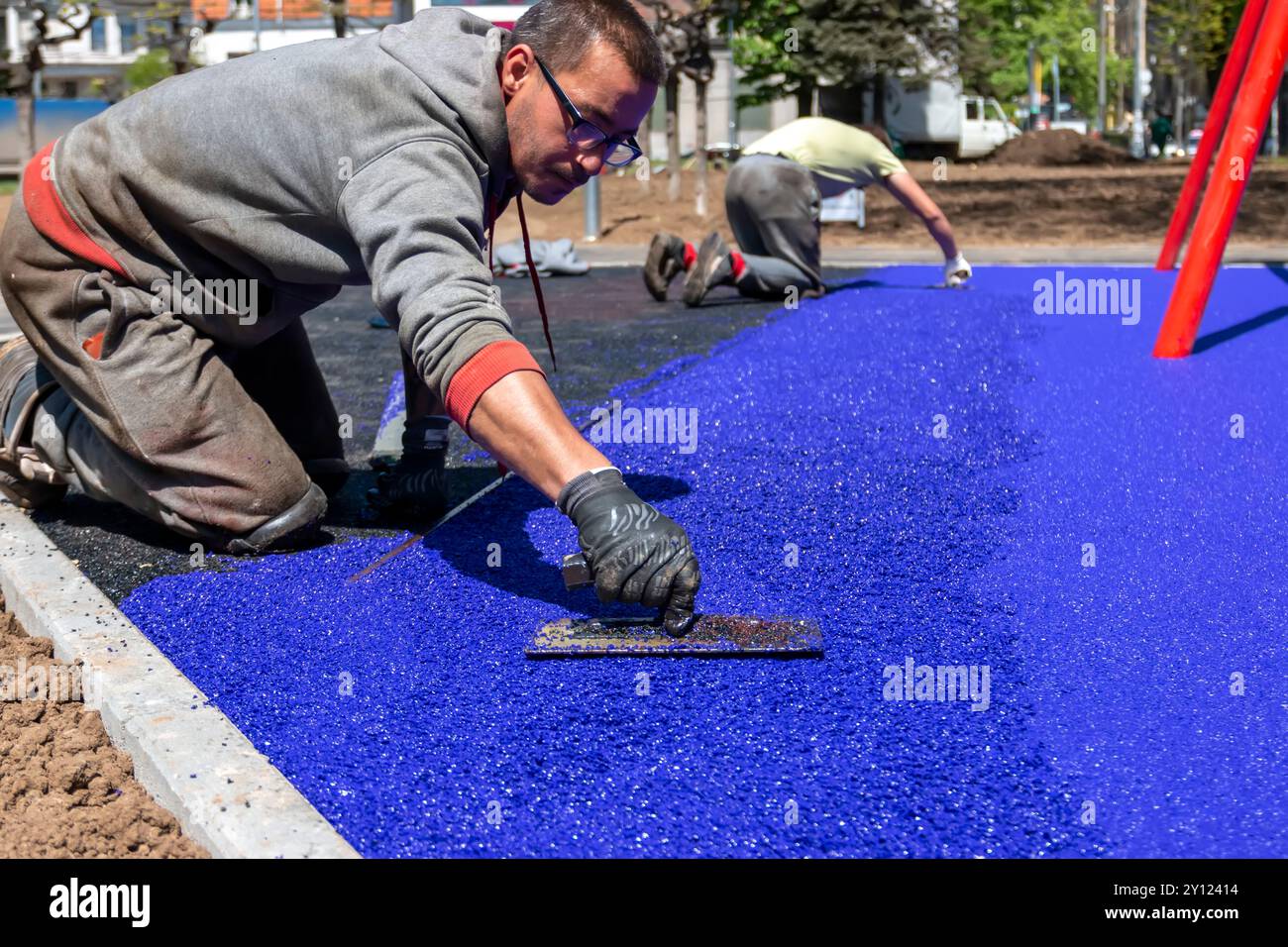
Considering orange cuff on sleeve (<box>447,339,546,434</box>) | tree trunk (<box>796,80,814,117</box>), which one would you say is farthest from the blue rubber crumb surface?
tree trunk (<box>796,80,814,117</box>)

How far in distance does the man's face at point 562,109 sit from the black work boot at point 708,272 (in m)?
4.99

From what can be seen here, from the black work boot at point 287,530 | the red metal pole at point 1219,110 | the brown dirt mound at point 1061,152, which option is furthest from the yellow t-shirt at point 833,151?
the brown dirt mound at point 1061,152

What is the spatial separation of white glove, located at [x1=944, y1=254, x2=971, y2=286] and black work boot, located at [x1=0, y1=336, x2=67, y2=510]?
554 centimetres

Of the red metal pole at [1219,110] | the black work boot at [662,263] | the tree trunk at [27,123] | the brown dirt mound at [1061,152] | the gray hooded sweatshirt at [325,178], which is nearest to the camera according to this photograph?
the gray hooded sweatshirt at [325,178]

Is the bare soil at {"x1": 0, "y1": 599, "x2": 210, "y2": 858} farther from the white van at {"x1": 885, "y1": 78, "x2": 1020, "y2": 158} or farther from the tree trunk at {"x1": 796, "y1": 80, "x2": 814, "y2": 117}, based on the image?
the white van at {"x1": 885, "y1": 78, "x2": 1020, "y2": 158}

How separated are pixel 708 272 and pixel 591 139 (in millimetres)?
5147

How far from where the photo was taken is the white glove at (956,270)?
325 inches

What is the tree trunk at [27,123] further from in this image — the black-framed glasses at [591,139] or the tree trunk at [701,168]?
the black-framed glasses at [591,139]

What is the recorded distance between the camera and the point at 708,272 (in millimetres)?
8086

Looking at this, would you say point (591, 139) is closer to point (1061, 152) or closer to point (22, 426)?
point (22, 426)

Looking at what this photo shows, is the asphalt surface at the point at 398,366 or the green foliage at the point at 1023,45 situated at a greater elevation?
the asphalt surface at the point at 398,366

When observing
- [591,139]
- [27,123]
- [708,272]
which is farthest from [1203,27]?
[591,139]

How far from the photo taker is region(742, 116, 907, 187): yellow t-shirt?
26.9 feet
